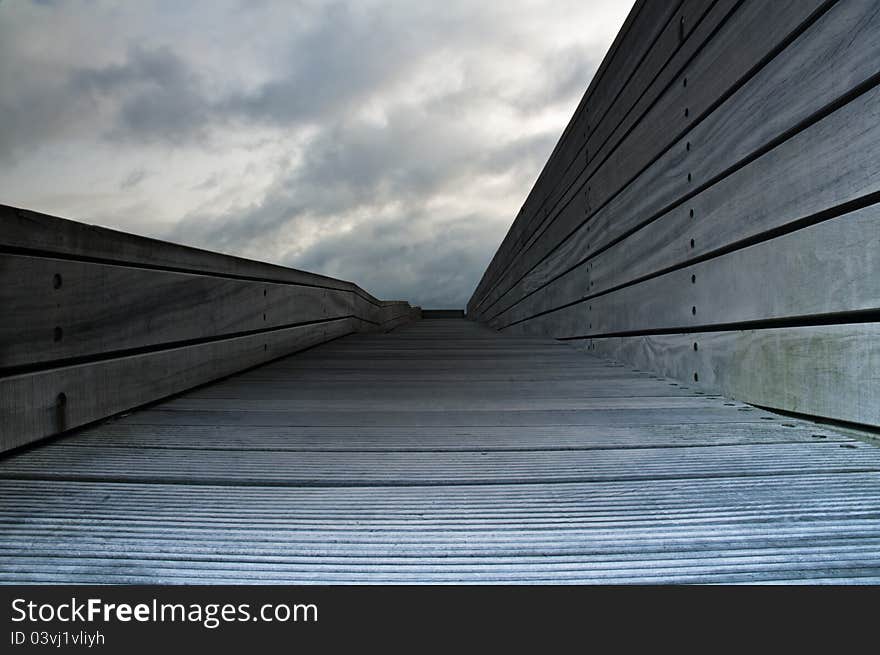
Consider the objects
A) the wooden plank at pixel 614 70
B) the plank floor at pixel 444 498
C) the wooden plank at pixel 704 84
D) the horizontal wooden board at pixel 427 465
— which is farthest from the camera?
the wooden plank at pixel 614 70

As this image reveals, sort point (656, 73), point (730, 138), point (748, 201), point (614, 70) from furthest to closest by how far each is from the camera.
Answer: point (614, 70), point (656, 73), point (730, 138), point (748, 201)

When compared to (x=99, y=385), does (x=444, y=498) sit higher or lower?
lower

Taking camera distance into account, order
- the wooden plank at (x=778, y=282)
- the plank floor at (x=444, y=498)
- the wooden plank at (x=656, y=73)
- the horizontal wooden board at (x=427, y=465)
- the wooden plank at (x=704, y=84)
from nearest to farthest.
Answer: the plank floor at (x=444, y=498)
the horizontal wooden board at (x=427, y=465)
the wooden plank at (x=778, y=282)
the wooden plank at (x=704, y=84)
the wooden plank at (x=656, y=73)

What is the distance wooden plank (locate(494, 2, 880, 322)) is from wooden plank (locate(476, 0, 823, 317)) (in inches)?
2.3

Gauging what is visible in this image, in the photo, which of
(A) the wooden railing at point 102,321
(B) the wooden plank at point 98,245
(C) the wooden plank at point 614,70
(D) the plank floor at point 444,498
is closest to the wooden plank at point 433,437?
(D) the plank floor at point 444,498

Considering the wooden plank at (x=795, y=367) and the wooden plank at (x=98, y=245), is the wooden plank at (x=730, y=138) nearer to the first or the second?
the wooden plank at (x=795, y=367)

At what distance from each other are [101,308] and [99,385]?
0.73 ft

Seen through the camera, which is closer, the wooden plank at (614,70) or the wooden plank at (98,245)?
the wooden plank at (98,245)

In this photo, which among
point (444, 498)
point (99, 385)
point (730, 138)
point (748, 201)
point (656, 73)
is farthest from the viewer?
point (656, 73)

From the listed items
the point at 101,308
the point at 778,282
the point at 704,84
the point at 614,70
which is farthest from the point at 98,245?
the point at 614,70

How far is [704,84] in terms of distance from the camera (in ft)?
6.43

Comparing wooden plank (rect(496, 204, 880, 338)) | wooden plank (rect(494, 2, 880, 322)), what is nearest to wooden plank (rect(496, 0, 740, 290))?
wooden plank (rect(494, 2, 880, 322))

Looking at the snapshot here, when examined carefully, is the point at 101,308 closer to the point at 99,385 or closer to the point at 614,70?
the point at 99,385

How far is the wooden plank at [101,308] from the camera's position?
1231 mm
